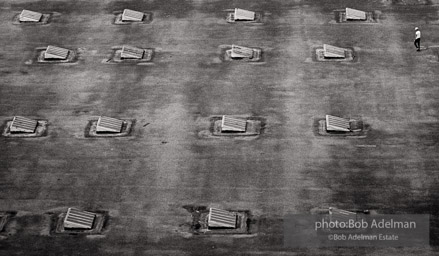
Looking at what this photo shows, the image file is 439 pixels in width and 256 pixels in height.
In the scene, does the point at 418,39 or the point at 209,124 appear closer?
the point at 209,124

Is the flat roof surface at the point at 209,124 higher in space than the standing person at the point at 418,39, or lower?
Answer: lower

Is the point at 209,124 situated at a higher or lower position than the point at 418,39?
lower

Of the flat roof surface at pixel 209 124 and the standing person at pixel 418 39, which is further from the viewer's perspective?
the standing person at pixel 418 39

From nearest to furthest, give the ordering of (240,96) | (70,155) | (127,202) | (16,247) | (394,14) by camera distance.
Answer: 1. (16,247)
2. (127,202)
3. (70,155)
4. (240,96)
5. (394,14)

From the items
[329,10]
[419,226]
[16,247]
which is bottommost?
[16,247]

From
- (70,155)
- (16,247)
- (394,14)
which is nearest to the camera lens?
(16,247)

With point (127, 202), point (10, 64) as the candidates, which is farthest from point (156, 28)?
point (127, 202)

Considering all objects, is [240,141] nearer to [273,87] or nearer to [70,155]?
[273,87]

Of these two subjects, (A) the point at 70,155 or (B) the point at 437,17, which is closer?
(A) the point at 70,155
